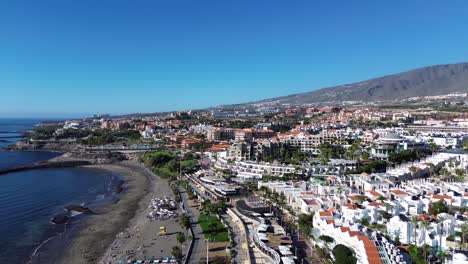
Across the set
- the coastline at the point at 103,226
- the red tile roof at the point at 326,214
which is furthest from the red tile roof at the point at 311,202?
the coastline at the point at 103,226

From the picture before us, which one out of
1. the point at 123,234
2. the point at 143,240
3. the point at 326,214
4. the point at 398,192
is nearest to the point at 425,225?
the point at 326,214

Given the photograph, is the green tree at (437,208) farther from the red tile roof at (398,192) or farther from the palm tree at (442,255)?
the palm tree at (442,255)

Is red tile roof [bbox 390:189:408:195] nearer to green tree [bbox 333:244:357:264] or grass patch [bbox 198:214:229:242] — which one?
green tree [bbox 333:244:357:264]

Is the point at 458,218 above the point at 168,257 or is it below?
above

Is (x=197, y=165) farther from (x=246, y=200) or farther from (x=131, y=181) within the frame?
(x=246, y=200)

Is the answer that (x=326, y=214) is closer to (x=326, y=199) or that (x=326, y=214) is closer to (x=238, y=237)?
(x=326, y=199)

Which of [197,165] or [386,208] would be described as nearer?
[386,208]

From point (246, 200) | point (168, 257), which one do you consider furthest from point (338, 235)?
point (246, 200)
